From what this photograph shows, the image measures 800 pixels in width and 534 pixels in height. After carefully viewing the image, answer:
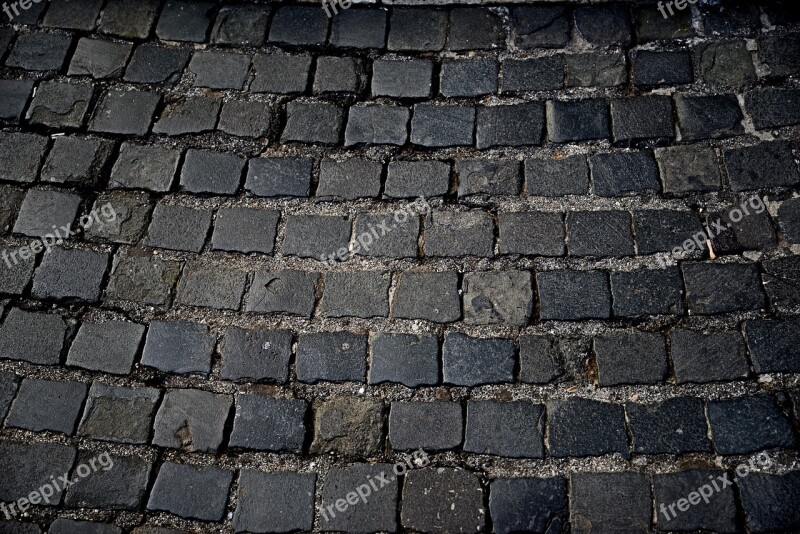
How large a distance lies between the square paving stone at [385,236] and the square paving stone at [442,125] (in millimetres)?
A: 435

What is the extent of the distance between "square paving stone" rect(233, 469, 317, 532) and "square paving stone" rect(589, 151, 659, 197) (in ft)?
5.84

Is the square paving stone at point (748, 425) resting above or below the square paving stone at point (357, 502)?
above

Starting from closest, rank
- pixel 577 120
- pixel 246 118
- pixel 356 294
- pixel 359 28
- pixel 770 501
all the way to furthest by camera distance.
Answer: pixel 770 501, pixel 356 294, pixel 577 120, pixel 246 118, pixel 359 28

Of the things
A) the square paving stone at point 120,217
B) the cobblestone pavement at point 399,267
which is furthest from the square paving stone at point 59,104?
the square paving stone at point 120,217

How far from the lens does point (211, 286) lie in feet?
10.2

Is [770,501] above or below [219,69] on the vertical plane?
below

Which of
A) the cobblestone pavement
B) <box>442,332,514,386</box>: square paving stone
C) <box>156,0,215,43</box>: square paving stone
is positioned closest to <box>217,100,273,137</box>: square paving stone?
the cobblestone pavement

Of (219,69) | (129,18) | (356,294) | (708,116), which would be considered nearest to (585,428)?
(356,294)

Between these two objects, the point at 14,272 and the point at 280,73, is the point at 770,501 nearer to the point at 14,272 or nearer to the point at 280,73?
the point at 280,73

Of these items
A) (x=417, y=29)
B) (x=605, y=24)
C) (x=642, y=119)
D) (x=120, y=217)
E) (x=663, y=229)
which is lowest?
(x=120, y=217)

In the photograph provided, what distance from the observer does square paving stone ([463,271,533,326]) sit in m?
2.97

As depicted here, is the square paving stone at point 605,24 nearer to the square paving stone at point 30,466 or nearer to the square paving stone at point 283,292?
the square paving stone at point 283,292

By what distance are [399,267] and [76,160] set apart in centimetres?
165

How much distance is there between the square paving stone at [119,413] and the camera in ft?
9.21
